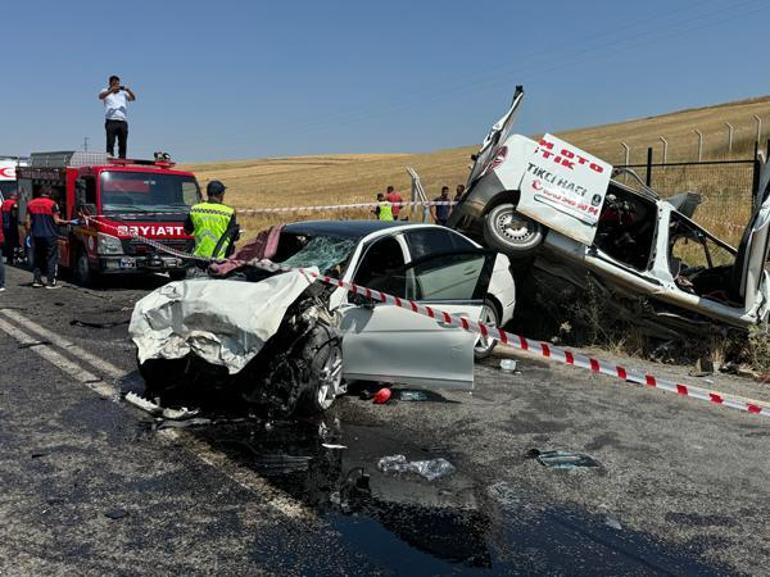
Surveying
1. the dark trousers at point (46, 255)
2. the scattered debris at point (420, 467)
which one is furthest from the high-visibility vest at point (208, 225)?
the dark trousers at point (46, 255)

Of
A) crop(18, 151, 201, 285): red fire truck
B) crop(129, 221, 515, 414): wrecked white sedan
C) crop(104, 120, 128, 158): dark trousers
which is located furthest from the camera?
crop(104, 120, 128, 158): dark trousers

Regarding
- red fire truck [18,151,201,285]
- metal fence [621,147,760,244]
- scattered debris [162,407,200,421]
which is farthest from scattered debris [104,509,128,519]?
metal fence [621,147,760,244]

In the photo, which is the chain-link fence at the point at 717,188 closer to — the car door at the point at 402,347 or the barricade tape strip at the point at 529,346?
the barricade tape strip at the point at 529,346

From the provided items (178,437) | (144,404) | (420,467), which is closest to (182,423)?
(178,437)

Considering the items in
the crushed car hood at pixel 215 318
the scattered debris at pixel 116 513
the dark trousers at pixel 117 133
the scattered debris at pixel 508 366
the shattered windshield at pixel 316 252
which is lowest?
the scattered debris at pixel 116 513

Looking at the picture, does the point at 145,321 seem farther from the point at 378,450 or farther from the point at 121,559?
the point at 121,559

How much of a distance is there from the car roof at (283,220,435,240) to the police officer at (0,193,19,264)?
40.3 ft

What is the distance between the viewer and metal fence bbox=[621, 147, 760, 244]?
14.7m

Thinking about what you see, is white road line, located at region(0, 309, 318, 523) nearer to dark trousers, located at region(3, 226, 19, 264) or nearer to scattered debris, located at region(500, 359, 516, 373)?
scattered debris, located at region(500, 359, 516, 373)

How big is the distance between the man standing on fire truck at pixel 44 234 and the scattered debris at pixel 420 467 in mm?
9719

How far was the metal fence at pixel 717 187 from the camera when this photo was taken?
580 inches

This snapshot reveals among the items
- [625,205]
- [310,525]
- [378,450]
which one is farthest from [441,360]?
[625,205]

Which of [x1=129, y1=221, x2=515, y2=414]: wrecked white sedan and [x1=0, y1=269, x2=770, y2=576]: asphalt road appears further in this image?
[x1=129, y1=221, x2=515, y2=414]: wrecked white sedan

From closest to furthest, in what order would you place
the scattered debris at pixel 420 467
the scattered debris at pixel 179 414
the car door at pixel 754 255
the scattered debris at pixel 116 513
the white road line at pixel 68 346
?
the scattered debris at pixel 116 513 → the scattered debris at pixel 420 467 → the scattered debris at pixel 179 414 → the white road line at pixel 68 346 → the car door at pixel 754 255
